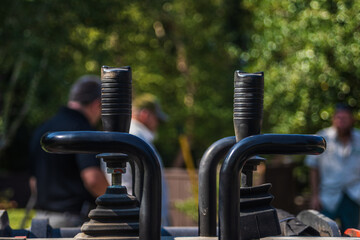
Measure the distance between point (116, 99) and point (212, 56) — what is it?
735 inches

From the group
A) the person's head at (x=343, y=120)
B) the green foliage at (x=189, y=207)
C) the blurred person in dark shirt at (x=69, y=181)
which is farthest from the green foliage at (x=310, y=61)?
the blurred person in dark shirt at (x=69, y=181)

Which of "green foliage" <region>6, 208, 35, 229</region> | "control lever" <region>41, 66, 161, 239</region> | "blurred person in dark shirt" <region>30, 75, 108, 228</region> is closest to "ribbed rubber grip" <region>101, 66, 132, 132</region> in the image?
"control lever" <region>41, 66, 161, 239</region>

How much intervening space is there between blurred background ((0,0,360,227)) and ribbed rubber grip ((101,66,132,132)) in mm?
6921

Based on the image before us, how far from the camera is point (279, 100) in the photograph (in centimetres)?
940

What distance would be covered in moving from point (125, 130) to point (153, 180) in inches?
7.6

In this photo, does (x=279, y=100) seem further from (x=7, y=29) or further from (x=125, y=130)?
A: (x=125, y=130)

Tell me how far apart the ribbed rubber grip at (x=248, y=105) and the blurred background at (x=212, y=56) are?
6.78 m

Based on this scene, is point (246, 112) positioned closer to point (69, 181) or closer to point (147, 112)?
point (69, 181)

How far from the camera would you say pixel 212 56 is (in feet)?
65.9

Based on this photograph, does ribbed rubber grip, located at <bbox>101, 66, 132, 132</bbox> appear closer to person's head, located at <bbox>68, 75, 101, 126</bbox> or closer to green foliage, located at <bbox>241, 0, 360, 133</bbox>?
person's head, located at <bbox>68, 75, 101, 126</bbox>

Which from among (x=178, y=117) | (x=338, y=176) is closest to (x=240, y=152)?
(x=338, y=176)

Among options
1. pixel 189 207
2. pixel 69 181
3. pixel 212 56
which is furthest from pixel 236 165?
pixel 212 56

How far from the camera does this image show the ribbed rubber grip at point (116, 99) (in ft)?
5.17

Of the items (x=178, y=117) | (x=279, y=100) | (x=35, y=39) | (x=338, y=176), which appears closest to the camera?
(x=338, y=176)
